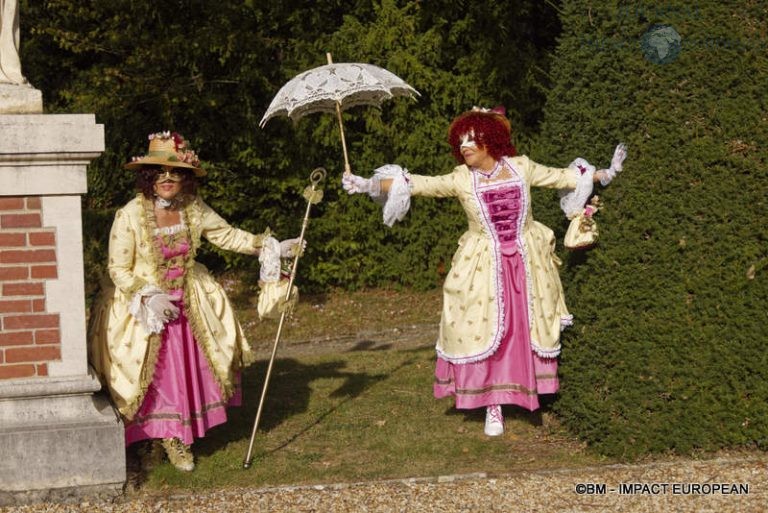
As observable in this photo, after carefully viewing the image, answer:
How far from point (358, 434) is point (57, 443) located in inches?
68.9

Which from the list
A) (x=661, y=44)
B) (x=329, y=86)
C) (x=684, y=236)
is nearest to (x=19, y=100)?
(x=329, y=86)

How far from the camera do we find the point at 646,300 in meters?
5.38

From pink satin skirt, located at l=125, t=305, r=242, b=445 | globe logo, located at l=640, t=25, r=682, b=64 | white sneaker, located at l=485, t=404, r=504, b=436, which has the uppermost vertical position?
globe logo, located at l=640, t=25, r=682, b=64

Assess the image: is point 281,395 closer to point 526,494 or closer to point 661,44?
point 526,494

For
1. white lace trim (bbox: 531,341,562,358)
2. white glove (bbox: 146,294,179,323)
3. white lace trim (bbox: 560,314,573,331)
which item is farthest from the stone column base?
white lace trim (bbox: 560,314,573,331)

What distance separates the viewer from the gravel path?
15.9ft

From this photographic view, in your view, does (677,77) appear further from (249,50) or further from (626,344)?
(249,50)

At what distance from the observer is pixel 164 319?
540 cm

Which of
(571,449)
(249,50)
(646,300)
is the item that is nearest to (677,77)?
(646,300)

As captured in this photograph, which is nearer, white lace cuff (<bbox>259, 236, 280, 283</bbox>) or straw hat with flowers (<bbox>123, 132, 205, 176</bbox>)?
straw hat with flowers (<bbox>123, 132, 205, 176</bbox>)

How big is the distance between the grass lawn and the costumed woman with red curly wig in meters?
0.30

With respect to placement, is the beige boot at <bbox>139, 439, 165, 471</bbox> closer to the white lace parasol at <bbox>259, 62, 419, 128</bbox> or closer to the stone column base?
the stone column base

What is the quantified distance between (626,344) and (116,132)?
761cm

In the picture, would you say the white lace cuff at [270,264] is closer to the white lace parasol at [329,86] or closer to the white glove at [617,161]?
the white lace parasol at [329,86]
